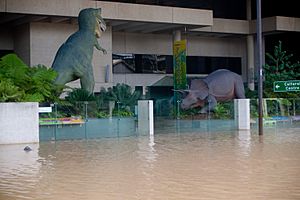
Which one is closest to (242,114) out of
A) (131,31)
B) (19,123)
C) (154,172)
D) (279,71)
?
(19,123)

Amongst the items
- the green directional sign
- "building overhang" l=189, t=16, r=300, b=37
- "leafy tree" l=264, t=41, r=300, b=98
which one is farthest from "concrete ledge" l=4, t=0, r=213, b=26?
the green directional sign

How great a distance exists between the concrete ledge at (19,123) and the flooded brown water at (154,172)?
1.54 meters

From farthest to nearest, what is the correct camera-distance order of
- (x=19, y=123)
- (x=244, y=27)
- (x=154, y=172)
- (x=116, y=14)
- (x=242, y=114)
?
(x=244, y=27)
(x=116, y=14)
(x=242, y=114)
(x=19, y=123)
(x=154, y=172)

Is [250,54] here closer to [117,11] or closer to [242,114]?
[117,11]

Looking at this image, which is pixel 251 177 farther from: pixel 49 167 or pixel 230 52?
pixel 230 52

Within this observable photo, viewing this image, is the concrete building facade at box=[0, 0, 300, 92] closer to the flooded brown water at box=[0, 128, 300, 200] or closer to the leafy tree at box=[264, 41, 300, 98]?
the leafy tree at box=[264, 41, 300, 98]

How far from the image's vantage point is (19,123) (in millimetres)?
19781

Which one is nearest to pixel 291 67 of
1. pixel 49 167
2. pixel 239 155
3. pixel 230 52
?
pixel 230 52

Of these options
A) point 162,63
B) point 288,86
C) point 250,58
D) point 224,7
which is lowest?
point 288,86

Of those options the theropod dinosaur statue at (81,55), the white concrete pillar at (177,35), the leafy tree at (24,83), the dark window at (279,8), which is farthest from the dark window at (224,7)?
the leafy tree at (24,83)

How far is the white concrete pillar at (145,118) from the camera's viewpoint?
79.5ft

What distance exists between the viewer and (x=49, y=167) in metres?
12.8

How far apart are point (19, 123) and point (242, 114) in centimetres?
1127

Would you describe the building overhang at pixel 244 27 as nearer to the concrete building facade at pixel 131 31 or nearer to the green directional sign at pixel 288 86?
the concrete building facade at pixel 131 31
